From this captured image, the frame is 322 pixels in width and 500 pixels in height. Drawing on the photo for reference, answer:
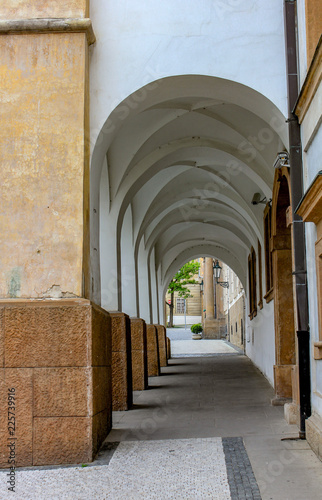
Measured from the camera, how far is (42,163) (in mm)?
6305

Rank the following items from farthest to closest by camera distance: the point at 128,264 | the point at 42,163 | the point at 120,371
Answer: the point at 128,264
the point at 120,371
the point at 42,163

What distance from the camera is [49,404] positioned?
550 cm

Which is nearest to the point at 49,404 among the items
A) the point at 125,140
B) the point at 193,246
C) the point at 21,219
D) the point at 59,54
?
the point at 21,219

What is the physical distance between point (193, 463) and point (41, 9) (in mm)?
5010

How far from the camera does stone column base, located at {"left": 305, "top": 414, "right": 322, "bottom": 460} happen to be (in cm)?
530

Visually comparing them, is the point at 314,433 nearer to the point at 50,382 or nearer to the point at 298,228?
the point at 298,228

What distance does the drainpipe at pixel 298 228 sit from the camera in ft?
20.6

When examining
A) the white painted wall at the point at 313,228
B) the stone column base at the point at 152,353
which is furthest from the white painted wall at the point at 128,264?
the white painted wall at the point at 313,228

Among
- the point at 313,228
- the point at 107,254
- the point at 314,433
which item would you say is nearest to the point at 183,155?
the point at 107,254

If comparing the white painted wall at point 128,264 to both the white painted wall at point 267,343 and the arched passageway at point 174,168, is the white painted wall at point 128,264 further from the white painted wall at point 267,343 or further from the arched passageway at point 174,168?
the white painted wall at point 267,343

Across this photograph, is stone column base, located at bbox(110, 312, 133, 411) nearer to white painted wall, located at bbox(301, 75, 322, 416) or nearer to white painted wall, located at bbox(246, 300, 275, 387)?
white painted wall, located at bbox(301, 75, 322, 416)

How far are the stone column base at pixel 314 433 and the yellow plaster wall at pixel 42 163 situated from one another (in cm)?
259

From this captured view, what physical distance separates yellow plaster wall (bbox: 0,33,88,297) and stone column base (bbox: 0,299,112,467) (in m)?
0.46

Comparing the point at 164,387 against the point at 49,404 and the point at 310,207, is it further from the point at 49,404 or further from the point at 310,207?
the point at 310,207
